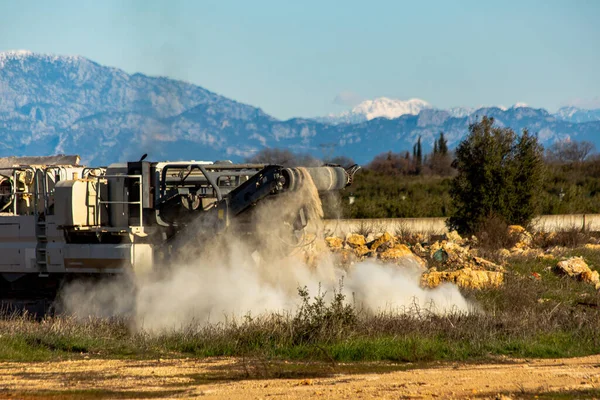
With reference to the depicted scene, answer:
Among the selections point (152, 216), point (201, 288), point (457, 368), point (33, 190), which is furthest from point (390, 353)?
point (33, 190)

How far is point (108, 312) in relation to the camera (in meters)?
14.9

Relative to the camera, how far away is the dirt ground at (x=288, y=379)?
956 centimetres

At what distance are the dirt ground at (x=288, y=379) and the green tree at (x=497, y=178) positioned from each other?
64.1 ft

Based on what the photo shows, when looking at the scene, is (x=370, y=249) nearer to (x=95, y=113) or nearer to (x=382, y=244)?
(x=382, y=244)

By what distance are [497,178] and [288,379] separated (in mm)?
22025

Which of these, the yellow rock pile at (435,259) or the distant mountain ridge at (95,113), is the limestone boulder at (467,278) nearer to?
the yellow rock pile at (435,259)

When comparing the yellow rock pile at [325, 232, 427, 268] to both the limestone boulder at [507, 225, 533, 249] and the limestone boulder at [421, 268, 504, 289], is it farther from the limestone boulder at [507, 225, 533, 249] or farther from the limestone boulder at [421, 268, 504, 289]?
the limestone boulder at [507, 225, 533, 249]

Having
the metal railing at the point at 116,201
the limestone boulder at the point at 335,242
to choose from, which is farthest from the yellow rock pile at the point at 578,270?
the metal railing at the point at 116,201

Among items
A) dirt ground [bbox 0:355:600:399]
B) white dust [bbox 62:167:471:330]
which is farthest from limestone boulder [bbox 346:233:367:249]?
dirt ground [bbox 0:355:600:399]

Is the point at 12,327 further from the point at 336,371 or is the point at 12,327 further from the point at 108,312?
the point at 336,371

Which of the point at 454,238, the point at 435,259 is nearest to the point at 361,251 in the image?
the point at 435,259

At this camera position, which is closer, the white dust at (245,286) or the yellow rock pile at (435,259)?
the white dust at (245,286)

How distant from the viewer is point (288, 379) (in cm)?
1035

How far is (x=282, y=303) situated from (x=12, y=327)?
13.5 feet
